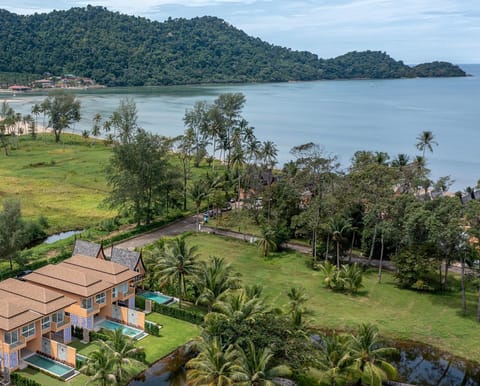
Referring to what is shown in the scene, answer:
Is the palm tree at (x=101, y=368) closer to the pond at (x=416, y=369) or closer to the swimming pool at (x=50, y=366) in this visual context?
the swimming pool at (x=50, y=366)

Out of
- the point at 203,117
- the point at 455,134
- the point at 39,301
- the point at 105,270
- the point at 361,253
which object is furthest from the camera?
the point at 455,134

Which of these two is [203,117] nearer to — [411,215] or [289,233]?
[289,233]

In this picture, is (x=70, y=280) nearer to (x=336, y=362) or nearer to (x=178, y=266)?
(x=178, y=266)

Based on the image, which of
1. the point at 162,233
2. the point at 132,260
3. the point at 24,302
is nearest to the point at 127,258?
the point at 132,260

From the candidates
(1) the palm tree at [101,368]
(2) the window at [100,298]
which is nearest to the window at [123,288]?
(2) the window at [100,298]

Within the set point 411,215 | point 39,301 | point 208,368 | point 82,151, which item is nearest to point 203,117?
point 82,151

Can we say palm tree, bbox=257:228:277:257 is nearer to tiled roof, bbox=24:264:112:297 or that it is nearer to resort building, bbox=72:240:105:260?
resort building, bbox=72:240:105:260
